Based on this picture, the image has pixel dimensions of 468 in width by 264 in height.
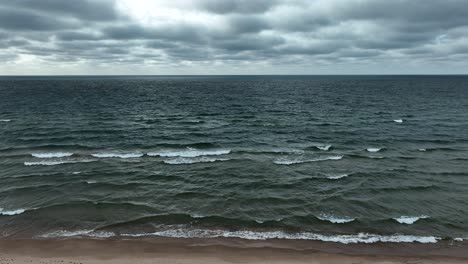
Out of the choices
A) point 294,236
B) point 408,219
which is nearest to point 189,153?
point 294,236

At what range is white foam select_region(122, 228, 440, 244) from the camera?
1703cm

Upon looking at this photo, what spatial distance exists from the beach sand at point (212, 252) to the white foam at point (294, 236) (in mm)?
452

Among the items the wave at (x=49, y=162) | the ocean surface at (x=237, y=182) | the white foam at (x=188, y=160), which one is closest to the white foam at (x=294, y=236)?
the ocean surface at (x=237, y=182)

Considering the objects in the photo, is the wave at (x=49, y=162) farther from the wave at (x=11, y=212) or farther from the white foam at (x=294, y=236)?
the white foam at (x=294, y=236)

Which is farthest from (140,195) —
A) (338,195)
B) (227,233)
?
(338,195)

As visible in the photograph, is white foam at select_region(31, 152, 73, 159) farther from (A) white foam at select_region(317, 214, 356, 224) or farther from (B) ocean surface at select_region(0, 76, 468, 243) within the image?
(A) white foam at select_region(317, 214, 356, 224)

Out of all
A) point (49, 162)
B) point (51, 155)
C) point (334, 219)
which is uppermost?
point (51, 155)

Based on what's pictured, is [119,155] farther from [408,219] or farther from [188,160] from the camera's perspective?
[408,219]

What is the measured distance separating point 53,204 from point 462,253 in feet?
76.3

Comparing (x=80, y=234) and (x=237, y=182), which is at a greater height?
(x=237, y=182)

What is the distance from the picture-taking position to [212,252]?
51.8 ft

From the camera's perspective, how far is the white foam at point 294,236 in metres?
17.0

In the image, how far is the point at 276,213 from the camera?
786 inches

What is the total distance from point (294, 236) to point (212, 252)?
4588mm
